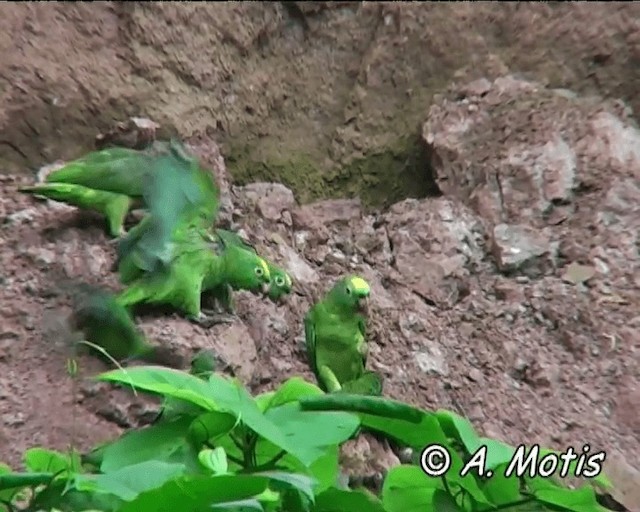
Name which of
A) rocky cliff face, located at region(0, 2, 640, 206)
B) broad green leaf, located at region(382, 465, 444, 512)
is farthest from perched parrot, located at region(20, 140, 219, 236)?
broad green leaf, located at region(382, 465, 444, 512)

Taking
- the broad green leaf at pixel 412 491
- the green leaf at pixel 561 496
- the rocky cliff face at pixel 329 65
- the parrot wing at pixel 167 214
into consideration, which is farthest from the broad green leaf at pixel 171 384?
the rocky cliff face at pixel 329 65

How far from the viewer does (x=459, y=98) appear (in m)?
2.27

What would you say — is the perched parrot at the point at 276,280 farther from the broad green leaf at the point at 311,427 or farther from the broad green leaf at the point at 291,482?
the broad green leaf at the point at 291,482

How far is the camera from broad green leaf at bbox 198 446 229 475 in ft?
2.62

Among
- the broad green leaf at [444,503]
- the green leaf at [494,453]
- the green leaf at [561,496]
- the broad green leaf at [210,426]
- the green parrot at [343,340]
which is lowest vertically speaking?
the green leaf at [561,496]

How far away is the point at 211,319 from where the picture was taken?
1510 mm

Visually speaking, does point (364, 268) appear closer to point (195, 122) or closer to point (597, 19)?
point (195, 122)

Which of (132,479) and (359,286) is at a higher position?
(359,286)

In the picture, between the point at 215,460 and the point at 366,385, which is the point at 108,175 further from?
the point at 215,460

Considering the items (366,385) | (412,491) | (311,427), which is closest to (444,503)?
(412,491)

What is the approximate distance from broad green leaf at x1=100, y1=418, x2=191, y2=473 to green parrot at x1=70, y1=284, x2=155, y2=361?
0.46 meters

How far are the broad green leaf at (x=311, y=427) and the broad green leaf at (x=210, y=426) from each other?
4 centimetres

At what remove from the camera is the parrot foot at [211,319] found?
1.47 metres

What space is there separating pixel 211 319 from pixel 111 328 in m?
0.21
